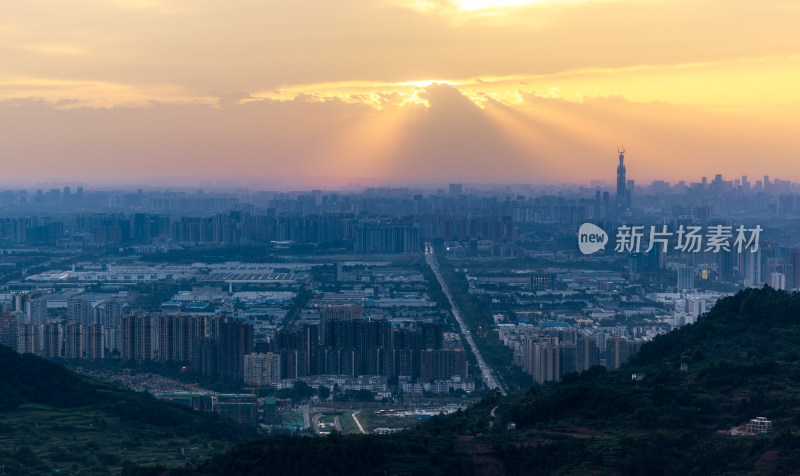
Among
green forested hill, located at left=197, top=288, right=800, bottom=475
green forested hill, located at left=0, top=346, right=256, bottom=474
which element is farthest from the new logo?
green forested hill, located at left=197, top=288, right=800, bottom=475

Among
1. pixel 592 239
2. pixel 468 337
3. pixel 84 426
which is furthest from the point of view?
pixel 592 239

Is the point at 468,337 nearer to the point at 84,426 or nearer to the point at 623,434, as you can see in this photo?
the point at 84,426

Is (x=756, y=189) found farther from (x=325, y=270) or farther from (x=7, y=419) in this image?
(x=7, y=419)

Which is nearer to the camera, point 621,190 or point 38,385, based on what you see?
point 38,385

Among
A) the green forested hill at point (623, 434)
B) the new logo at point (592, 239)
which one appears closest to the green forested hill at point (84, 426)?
the green forested hill at point (623, 434)

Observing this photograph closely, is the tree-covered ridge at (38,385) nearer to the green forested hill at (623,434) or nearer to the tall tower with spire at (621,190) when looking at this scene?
the green forested hill at (623,434)

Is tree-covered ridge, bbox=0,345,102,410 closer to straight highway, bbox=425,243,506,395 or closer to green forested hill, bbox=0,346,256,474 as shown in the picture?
green forested hill, bbox=0,346,256,474

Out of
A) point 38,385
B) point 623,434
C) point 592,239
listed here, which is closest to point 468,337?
point 38,385
